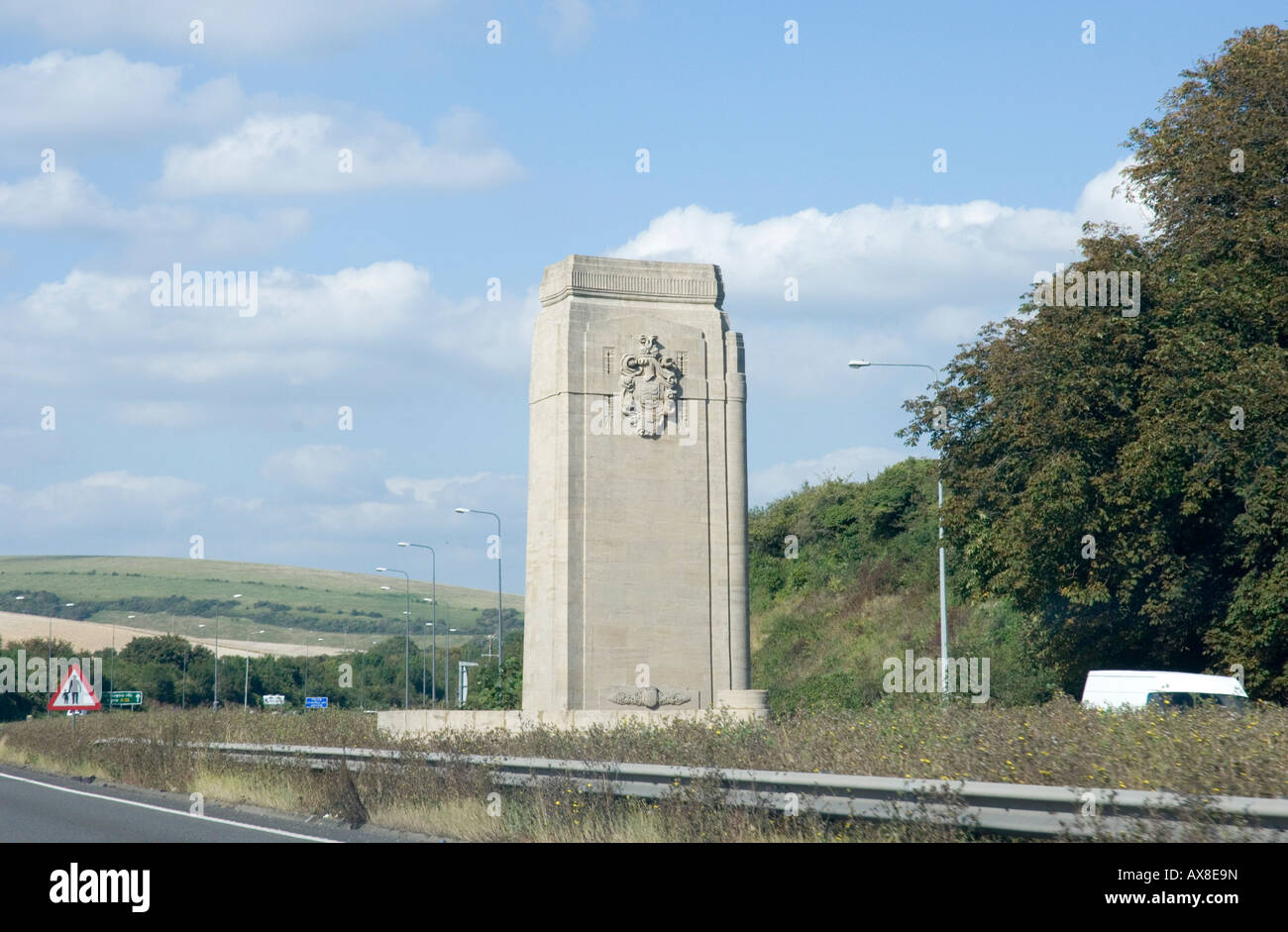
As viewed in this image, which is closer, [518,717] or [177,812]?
[177,812]

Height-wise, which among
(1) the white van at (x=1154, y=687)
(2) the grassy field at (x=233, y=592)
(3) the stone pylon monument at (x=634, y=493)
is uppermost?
(3) the stone pylon monument at (x=634, y=493)

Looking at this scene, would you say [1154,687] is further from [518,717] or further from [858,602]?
[858,602]

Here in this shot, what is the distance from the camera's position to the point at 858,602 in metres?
53.8

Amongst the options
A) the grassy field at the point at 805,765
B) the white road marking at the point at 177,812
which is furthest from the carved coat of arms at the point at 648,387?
the white road marking at the point at 177,812

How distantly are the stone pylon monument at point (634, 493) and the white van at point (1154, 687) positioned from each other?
8.12 meters

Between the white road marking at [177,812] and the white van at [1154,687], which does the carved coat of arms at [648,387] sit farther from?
the white road marking at [177,812]

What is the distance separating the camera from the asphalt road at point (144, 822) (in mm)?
14539

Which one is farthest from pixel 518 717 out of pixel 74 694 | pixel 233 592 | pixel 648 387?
pixel 233 592

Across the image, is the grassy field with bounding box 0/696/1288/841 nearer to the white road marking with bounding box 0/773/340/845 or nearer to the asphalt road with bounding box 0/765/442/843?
the asphalt road with bounding box 0/765/442/843

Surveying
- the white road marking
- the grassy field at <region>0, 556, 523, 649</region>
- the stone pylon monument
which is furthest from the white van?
the grassy field at <region>0, 556, 523, 649</region>

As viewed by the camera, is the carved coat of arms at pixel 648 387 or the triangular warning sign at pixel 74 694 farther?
the carved coat of arms at pixel 648 387

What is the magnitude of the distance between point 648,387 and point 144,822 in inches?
645
